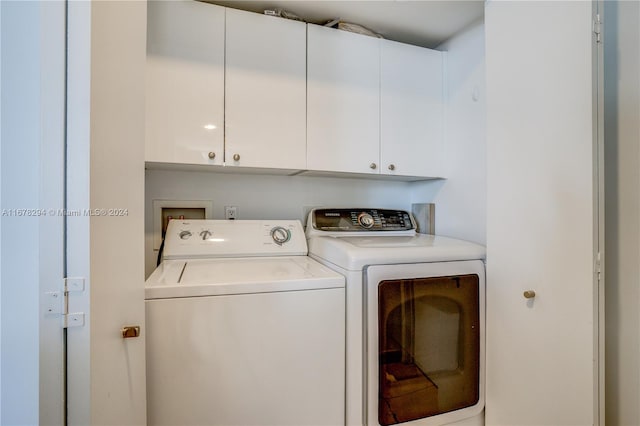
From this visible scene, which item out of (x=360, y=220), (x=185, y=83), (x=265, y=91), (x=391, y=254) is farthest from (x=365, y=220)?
(x=185, y=83)

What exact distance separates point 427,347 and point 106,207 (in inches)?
50.7

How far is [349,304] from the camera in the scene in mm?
1095

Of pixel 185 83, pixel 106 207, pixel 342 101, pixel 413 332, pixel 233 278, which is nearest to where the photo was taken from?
pixel 106 207

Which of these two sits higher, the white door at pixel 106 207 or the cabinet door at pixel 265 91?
the cabinet door at pixel 265 91

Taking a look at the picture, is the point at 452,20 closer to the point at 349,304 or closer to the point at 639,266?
the point at 639,266

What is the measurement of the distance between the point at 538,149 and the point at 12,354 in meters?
1.63

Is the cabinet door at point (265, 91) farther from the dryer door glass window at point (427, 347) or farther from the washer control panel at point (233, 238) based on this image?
the dryer door glass window at point (427, 347)

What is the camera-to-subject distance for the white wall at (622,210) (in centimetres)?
92

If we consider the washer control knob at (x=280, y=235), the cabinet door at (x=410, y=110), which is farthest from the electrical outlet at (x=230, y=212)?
the cabinet door at (x=410, y=110)

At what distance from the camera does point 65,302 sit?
2.29 ft

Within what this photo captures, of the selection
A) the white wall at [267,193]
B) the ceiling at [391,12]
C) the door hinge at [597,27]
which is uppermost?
the ceiling at [391,12]

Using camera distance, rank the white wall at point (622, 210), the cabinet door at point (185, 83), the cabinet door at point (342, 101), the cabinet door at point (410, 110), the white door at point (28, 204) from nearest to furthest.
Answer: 1. the white door at point (28, 204)
2. the white wall at point (622, 210)
3. the cabinet door at point (185, 83)
4. the cabinet door at point (342, 101)
5. the cabinet door at point (410, 110)

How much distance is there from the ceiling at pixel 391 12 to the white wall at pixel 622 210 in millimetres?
677

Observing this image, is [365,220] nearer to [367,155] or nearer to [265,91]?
[367,155]
